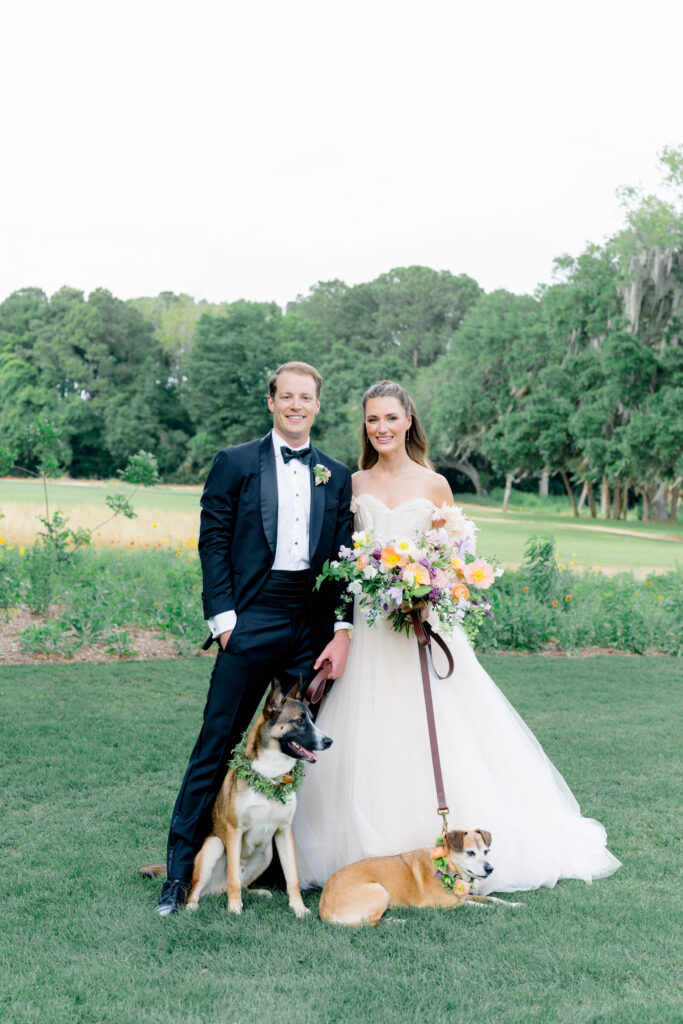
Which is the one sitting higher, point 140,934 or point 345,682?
point 345,682

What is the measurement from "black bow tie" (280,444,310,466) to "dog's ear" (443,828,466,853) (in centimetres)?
178

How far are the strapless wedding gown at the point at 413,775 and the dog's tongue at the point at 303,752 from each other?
24.5 inches

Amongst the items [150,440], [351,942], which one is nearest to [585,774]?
[351,942]

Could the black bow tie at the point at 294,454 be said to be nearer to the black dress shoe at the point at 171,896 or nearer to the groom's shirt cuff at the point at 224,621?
the groom's shirt cuff at the point at 224,621

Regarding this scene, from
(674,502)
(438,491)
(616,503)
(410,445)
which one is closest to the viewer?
(438,491)

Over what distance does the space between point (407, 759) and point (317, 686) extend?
613 mm

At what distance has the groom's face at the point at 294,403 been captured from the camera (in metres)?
3.99

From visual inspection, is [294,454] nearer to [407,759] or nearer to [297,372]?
[297,372]

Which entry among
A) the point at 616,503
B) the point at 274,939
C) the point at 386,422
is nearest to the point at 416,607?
the point at 386,422

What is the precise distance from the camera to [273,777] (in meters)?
3.80

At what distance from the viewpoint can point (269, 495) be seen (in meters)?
3.99

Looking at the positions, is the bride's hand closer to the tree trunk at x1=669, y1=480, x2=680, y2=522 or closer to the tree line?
the tree line

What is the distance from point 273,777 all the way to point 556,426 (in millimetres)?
31357

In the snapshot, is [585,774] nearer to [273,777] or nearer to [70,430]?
[273,777]
